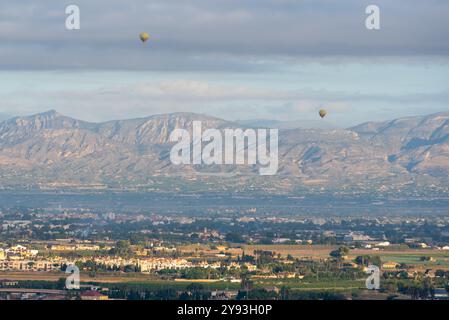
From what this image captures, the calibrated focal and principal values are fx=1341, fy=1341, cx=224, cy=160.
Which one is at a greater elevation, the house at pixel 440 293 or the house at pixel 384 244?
the house at pixel 384 244

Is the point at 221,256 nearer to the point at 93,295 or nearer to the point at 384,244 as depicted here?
the point at 384,244

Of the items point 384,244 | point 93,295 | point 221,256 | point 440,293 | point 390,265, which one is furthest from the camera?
point 384,244

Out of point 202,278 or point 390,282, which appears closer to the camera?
point 390,282

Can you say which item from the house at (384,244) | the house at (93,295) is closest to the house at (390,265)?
the house at (384,244)

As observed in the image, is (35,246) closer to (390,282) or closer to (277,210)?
(390,282)

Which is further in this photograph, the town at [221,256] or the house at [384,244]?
the house at [384,244]

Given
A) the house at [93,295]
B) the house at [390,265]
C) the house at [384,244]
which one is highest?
the house at [384,244]

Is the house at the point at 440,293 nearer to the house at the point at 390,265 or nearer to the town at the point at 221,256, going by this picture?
the town at the point at 221,256

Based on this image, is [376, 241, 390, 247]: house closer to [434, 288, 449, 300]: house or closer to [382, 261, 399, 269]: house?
[382, 261, 399, 269]: house

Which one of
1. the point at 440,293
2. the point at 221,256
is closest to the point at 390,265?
the point at 221,256
